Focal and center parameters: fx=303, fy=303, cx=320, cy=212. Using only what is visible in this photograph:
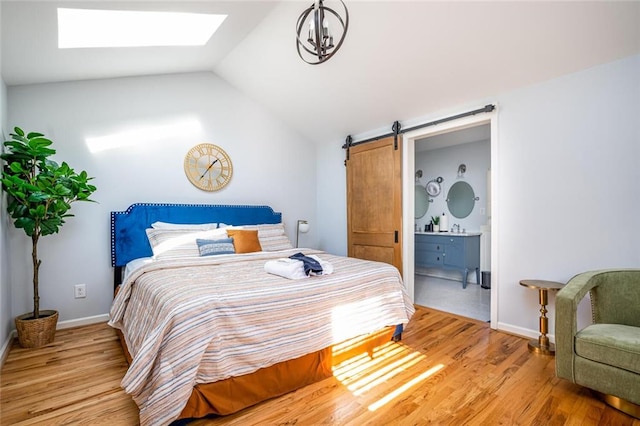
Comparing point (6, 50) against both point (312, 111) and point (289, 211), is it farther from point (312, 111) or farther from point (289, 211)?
point (289, 211)

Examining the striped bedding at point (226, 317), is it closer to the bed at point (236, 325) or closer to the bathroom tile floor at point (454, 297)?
the bed at point (236, 325)

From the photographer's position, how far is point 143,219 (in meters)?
3.34

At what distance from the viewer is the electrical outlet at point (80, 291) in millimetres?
3064

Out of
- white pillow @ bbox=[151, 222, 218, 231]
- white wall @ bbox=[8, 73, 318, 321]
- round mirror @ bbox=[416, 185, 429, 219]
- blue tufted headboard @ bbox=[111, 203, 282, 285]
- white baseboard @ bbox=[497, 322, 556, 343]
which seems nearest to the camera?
white baseboard @ bbox=[497, 322, 556, 343]

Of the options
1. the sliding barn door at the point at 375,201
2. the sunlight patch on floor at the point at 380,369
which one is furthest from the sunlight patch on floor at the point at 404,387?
the sliding barn door at the point at 375,201

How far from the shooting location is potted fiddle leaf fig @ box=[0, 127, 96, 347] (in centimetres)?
241

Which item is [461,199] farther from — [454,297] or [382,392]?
[382,392]

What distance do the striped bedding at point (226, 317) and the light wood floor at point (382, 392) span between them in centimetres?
26

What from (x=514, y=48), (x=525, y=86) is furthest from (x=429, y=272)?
(x=514, y=48)

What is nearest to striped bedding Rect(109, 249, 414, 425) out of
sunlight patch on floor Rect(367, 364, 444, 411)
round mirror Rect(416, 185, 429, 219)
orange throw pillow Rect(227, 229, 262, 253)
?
sunlight patch on floor Rect(367, 364, 444, 411)

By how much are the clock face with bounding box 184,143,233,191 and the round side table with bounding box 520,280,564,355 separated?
3493 millimetres

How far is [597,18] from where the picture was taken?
6.81 ft

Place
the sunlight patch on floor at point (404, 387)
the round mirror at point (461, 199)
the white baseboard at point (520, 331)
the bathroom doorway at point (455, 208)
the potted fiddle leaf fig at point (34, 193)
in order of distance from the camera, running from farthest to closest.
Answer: the round mirror at point (461, 199) < the bathroom doorway at point (455, 208) < the white baseboard at point (520, 331) < the potted fiddle leaf fig at point (34, 193) < the sunlight patch on floor at point (404, 387)

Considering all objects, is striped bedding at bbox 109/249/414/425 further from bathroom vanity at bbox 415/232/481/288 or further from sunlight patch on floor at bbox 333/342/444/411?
bathroom vanity at bbox 415/232/481/288
